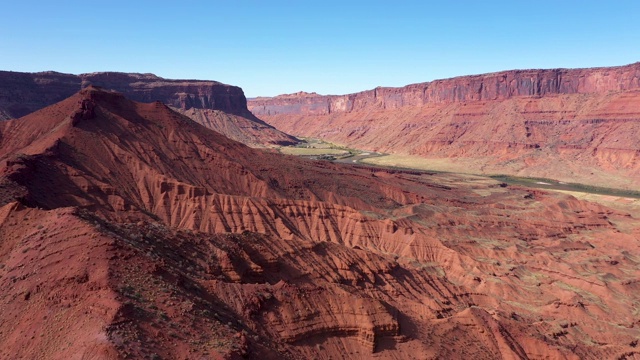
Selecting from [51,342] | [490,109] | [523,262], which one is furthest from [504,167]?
[51,342]

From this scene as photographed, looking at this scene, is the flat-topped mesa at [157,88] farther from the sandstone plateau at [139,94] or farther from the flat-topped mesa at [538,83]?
the flat-topped mesa at [538,83]

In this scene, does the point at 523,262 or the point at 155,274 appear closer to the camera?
the point at 155,274

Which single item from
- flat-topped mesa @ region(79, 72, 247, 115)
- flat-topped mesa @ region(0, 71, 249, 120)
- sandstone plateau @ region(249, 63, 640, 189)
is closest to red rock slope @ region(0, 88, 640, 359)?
sandstone plateau @ region(249, 63, 640, 189)

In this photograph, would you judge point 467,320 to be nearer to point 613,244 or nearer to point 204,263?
point 204,263

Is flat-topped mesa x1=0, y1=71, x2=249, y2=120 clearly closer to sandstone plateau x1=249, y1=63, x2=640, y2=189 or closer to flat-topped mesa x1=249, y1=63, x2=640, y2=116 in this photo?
sandstone plateau x1=249, y1=63, x2=640, y2=189

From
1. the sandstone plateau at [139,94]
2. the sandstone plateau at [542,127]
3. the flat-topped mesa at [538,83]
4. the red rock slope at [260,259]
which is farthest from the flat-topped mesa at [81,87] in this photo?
the flat-topped mesa at [538,83]

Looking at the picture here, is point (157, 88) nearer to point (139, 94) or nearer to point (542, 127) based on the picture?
point (139, 94)
